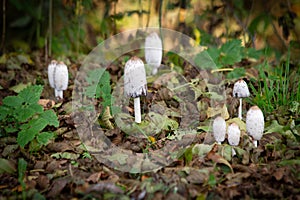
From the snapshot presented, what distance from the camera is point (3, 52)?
15.1ft

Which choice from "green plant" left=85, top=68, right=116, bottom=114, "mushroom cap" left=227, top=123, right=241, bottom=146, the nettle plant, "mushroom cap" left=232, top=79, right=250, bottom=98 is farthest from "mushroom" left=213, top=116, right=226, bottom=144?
the nettle plant

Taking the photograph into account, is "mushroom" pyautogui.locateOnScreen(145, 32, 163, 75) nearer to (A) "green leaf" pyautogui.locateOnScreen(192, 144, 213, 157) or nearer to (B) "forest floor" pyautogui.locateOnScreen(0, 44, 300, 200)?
(B) "forest floor" pyautogui.locateOnScreen(0, 44, 300, 200)

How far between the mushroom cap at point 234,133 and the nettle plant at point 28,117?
3.91 feet

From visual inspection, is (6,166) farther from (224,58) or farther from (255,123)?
(224,58)

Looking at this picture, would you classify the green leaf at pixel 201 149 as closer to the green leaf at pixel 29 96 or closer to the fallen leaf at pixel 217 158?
the fallen leaf at pixel 217 158

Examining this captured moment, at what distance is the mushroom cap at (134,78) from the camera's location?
9.29 ft

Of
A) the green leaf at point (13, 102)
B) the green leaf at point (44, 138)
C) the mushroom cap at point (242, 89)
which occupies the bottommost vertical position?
the green leaf at point (44, 138)

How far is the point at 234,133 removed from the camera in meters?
2.51

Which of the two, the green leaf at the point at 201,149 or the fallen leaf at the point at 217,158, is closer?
the fallen leaf at the point at 217,158

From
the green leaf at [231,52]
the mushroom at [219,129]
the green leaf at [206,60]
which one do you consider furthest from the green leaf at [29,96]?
the green leaf at [231,52]

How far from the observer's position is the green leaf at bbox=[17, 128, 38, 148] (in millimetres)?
2599

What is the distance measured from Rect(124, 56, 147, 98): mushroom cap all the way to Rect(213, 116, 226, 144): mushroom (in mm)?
Result: 636

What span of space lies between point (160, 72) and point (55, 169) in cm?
166

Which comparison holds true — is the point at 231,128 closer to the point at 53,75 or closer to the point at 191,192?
the point at 191,192
